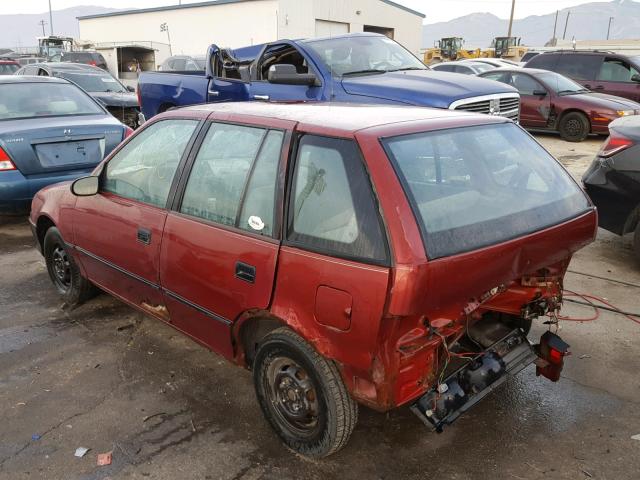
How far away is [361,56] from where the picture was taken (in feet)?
23.9

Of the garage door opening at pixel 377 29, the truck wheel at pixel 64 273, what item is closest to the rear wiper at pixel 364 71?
the truck wheel at pixel 64 273

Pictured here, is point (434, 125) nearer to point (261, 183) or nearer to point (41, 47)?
point (261, 183)

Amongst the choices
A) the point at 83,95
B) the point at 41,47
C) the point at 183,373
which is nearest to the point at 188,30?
the point at 41,47

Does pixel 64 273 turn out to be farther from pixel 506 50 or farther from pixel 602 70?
pixel 506 50

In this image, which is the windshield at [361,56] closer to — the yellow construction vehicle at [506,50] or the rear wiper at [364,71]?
the rear wiper at [364,71]

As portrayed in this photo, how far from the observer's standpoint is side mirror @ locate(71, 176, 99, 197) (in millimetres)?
3807

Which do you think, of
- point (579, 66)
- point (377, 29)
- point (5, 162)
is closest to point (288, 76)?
point (5, 162)

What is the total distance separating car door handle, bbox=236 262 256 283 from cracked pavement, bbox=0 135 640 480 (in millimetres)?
852

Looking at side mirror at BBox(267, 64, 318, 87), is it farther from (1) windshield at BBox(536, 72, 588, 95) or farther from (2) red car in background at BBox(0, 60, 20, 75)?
(2) red car in background at BBox(0, 60, 20, 75)

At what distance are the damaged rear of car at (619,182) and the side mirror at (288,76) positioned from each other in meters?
3.32

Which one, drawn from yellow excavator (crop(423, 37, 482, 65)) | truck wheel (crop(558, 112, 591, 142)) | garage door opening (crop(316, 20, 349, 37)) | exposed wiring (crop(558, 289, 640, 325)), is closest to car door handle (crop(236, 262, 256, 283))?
exposed wiring (crop(558, 289, 640, 325))

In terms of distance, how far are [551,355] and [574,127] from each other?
9.98 m

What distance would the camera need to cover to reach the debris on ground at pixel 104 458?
275 cm

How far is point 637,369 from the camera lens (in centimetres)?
356
